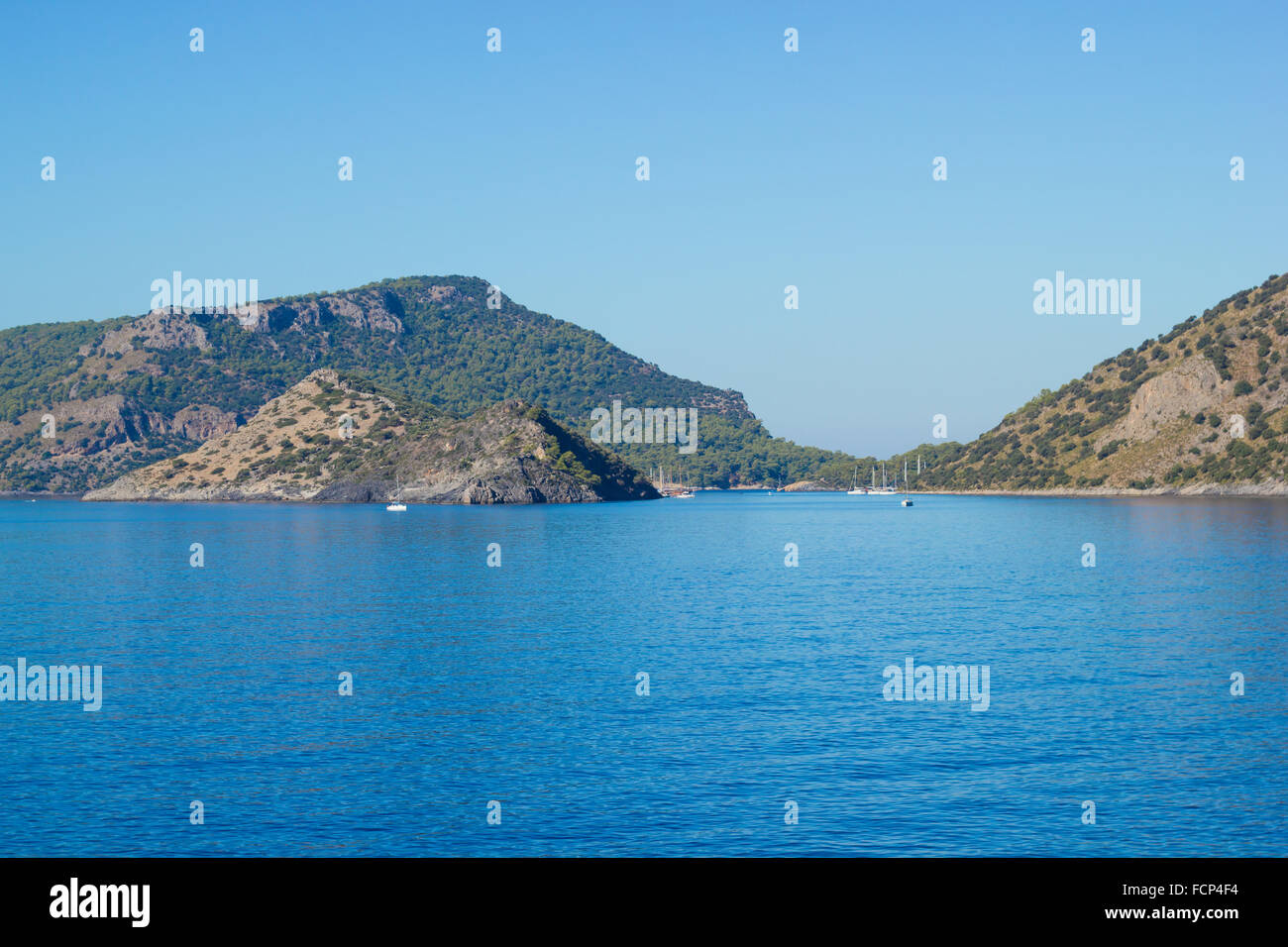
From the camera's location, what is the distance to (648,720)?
1521 inches

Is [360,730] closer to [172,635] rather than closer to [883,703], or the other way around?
[883,703]

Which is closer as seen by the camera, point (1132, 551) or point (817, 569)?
→ point (817, 569)

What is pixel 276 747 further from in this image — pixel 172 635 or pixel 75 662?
pixel 172 635

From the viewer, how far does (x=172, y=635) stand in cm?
5950

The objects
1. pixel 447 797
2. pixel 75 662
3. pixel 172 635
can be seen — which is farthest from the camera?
pixel 172 635

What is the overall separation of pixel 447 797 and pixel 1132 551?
9766 cm

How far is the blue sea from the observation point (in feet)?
87.6

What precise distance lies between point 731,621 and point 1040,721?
94.9 ft

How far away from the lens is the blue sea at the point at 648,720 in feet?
87.6
